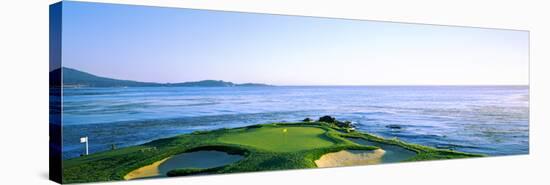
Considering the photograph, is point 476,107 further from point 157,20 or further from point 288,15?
point 157,20

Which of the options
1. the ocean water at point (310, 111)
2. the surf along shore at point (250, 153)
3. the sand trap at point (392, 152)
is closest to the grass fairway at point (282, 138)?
Answer: the surf along shore at point (250, 153)

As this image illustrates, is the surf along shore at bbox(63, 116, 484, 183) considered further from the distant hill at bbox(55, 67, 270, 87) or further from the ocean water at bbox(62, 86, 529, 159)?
the distant hill at bbox(55, 67, 270, 87)

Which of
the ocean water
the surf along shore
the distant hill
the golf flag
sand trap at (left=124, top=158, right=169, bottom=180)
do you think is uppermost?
the distant hill

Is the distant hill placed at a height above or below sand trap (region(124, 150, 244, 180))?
above

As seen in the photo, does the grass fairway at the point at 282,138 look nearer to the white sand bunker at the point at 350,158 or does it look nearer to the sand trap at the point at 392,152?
the white sand bunker at the point at 350,158

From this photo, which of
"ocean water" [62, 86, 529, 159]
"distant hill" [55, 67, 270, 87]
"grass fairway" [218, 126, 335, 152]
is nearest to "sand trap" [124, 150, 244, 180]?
"grass fairway" [218, 126, 335, 152]

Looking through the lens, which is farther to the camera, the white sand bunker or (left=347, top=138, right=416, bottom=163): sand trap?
(left=347, top=138, right=416, bottom=163): sand trap

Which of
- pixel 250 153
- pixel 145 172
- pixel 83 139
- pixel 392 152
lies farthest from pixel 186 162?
pixel 392 152
